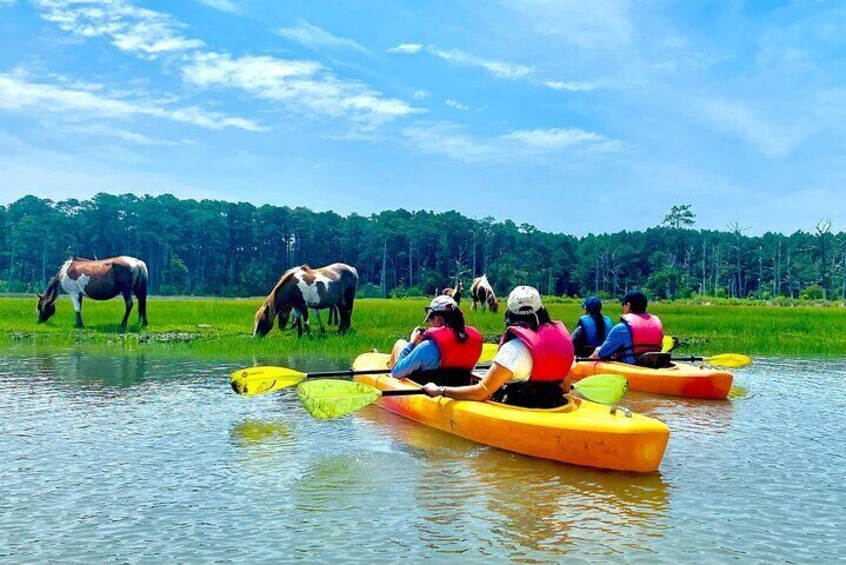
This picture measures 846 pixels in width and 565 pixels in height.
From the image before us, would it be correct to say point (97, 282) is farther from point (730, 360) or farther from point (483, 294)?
point (730, 360)

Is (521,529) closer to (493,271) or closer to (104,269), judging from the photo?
(104,269)

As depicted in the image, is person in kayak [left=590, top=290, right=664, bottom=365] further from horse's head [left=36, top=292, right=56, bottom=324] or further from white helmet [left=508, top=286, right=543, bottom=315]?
horse's head [left=36, top=292, right=56, bottom=324]

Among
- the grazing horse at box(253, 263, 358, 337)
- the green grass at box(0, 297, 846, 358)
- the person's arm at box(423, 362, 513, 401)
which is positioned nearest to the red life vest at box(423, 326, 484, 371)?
the person's arm at box(423, 362, 513, 401)

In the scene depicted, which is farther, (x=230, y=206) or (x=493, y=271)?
(x=230, y=206)

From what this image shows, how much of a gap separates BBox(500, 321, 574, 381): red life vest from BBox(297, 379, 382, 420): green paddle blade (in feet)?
6.88

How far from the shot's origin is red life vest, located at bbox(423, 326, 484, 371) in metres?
10.4

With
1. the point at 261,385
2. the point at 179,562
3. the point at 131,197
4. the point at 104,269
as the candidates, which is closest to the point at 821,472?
the point at 179,562

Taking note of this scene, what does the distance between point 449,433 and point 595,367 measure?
527 centimetres

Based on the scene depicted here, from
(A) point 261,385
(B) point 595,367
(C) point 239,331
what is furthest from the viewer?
(C) point 239,331

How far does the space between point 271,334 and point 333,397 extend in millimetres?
13517

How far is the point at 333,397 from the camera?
977 cm

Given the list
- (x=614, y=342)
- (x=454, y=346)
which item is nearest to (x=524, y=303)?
(x=454, y=346)

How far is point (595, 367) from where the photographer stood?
14.5m

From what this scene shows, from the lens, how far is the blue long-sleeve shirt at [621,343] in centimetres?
1428
